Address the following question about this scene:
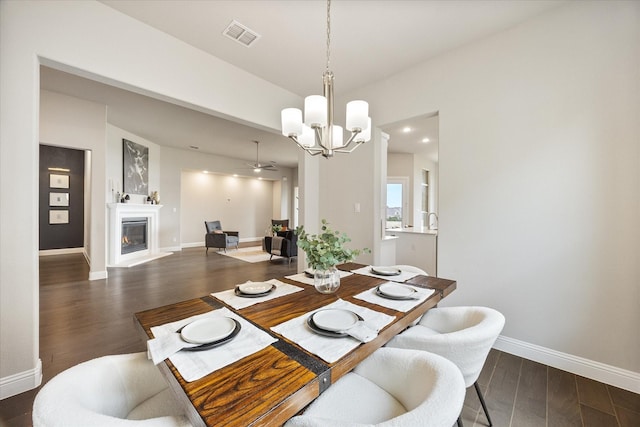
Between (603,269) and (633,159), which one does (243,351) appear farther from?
(633,159)

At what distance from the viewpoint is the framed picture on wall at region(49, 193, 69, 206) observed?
21.5 ft

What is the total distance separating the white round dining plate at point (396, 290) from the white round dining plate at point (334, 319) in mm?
387

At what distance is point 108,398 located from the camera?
931 mm

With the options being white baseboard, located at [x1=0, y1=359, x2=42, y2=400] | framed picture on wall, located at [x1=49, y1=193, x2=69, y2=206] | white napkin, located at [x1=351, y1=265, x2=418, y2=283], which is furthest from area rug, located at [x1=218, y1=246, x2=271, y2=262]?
white napkin, located at [x1=351, y1=265, x2=418, y2=283]

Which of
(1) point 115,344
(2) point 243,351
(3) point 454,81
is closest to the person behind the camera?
(2) point 243,351

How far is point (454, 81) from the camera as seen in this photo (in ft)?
8.59

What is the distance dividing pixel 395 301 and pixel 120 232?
6380 millimetres

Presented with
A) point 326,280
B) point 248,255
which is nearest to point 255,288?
point 326,280

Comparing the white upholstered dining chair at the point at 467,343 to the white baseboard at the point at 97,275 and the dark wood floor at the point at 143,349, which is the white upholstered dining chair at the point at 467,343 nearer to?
the dark wood floor at the point at 143,349

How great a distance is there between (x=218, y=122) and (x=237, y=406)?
5.20 metres

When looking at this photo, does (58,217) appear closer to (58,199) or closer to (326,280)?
(58,199)

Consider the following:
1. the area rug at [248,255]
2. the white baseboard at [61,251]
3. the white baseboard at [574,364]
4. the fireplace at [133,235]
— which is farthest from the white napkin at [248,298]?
the white baseboard at [61,251]

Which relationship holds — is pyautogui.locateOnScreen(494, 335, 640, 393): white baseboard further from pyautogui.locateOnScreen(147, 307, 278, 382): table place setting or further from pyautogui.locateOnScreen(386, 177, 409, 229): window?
pyautogui.locateOnScreen(386, 177, 409, 229): window

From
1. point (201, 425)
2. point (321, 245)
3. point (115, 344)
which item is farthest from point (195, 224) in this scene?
point (201, 425)
